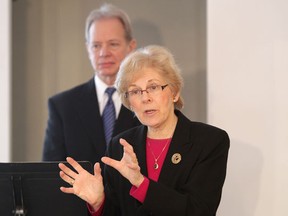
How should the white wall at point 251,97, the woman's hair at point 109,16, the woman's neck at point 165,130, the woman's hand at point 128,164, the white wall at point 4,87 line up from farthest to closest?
1. the white wall at point 4,87
2. the woman's hair at point 109,16
3. the white wall at point 251,97
4. the woman's neck at point 165,130
5. the woman's hand at point 128,164

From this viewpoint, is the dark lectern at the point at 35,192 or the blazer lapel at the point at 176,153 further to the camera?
the blazer lapel at the point at 176,153

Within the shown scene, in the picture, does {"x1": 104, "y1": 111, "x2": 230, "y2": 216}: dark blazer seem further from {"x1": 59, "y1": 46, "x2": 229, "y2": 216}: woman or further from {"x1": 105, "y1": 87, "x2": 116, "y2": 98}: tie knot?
{"x1": 105, "y1": 87, "x2": 116, "y2": 98}: tie knot

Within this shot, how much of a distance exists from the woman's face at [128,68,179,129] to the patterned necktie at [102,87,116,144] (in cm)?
77

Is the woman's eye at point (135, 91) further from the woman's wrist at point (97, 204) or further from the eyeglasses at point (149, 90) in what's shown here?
the woman's wrist at point (97, 204)

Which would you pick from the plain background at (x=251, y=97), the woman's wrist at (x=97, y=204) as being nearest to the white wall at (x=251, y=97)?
the plain background at (x=251, y=97)

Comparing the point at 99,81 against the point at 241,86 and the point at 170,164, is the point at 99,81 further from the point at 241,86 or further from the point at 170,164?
the point at 170,164

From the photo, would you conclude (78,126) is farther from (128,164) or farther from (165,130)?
(128,164)

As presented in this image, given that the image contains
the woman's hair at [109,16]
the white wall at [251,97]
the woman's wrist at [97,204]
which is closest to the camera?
the woman's wrist at [97,204]

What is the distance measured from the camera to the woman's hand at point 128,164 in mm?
1773

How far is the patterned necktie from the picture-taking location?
277 cm

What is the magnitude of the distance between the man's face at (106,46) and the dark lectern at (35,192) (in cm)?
106

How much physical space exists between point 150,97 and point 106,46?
0.95 metres

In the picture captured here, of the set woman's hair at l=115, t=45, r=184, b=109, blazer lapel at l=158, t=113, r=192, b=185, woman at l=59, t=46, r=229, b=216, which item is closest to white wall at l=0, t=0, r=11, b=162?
woman at l=59, t=46, r=229, b=216

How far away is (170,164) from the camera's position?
1.96 m
